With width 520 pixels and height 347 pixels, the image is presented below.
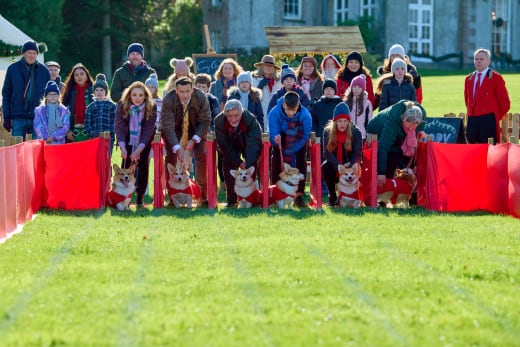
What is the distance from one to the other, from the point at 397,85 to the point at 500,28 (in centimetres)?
4684

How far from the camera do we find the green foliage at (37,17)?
156ft

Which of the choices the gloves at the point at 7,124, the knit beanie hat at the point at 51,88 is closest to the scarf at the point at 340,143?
the knit beanie hat at the point at 51,88

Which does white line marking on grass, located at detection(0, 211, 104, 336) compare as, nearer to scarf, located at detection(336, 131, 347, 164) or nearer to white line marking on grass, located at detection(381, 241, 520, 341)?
white line marking on grass, located at detection(381, 241, 520, 341)

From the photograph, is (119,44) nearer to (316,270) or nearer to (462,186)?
(462,186)

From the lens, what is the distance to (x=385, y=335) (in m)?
7.00

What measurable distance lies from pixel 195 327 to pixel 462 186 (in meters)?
7.38

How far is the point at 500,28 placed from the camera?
6047 centimetres

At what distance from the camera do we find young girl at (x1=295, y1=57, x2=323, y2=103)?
16859mm

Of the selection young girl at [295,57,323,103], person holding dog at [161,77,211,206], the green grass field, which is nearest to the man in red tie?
young girl at [295,57,323,103]

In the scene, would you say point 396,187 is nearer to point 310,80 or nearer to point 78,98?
point 310,80

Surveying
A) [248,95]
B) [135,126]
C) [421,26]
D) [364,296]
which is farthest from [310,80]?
[421,26]

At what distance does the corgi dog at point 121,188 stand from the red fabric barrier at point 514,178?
16.1 ft

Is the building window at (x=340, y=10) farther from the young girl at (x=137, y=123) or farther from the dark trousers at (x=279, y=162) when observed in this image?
the young girl at (x=137, y=123)

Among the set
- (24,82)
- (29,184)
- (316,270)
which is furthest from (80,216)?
(316,270)
